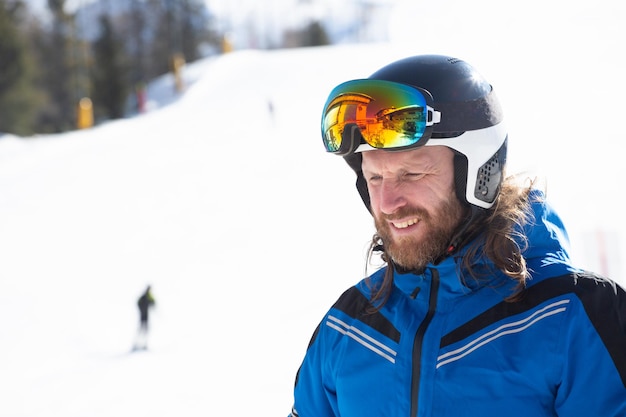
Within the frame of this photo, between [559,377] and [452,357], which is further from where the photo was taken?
[452,357]

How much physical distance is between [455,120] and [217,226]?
27.2 ft

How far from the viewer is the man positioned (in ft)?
5.05

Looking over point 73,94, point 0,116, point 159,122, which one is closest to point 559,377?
point 159,122

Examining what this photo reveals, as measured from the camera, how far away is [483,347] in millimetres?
1637

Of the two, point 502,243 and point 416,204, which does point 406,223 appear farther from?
point 502,243

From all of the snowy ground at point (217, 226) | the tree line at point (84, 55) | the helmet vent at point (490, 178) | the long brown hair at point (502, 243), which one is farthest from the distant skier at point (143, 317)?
the tree line at point (84, 55)

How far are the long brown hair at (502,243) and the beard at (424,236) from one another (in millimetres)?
65

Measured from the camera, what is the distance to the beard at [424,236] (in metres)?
1.88

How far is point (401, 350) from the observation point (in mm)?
1745

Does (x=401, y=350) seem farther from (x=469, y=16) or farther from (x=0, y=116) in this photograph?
(x=0, y=116)

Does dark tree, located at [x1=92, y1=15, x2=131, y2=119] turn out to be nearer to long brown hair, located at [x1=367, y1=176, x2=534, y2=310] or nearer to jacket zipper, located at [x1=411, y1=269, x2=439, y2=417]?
long brown hair, located at [x1=367, y1=176, x2=534, y2=310]

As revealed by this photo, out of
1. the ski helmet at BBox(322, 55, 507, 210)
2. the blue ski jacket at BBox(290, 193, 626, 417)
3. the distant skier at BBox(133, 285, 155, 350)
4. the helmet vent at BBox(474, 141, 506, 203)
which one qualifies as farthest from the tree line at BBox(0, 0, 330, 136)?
the blue ski jacket at BBox(290, 193, 626, 417)

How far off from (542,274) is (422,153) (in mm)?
502

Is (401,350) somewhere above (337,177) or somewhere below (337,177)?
above
